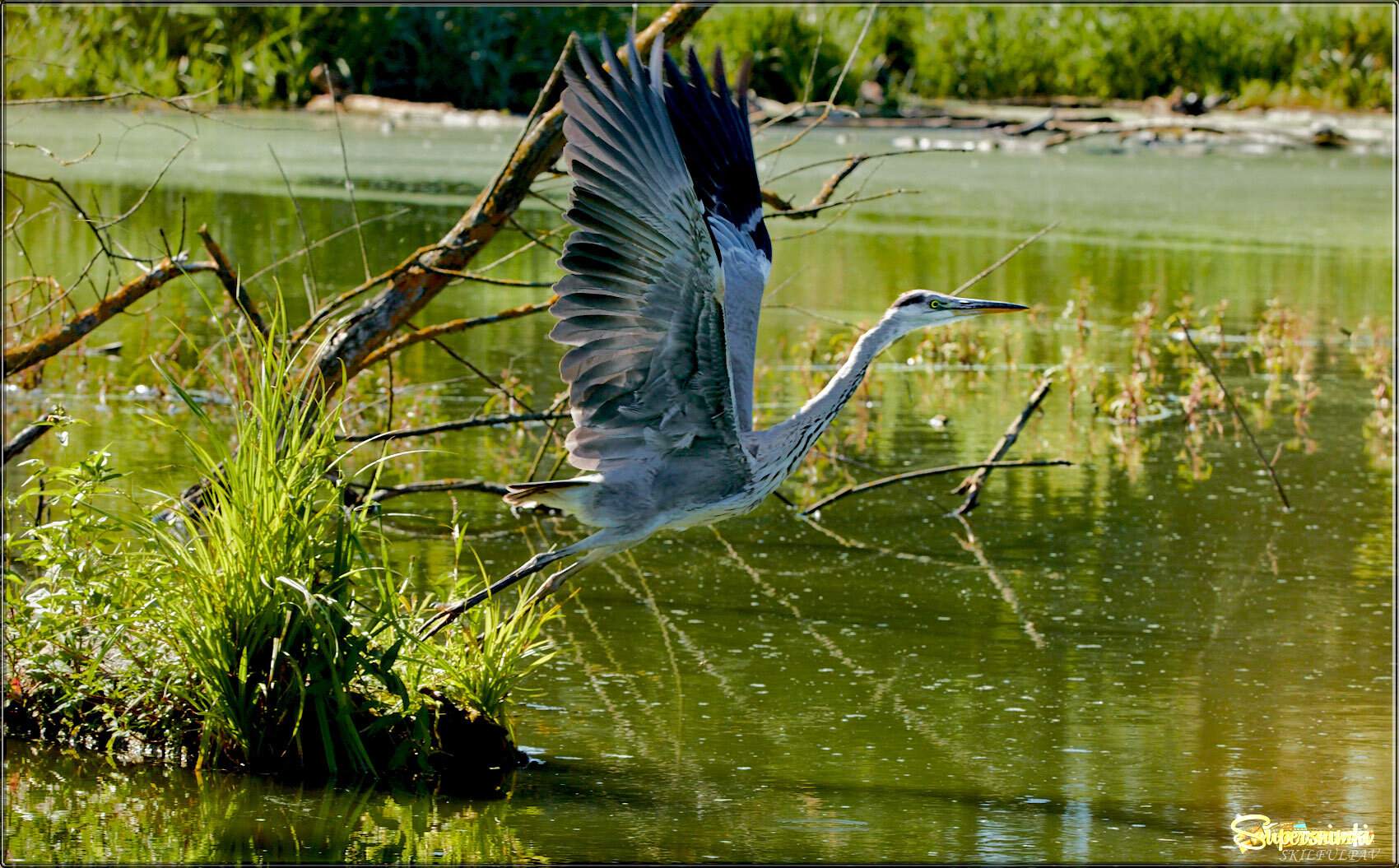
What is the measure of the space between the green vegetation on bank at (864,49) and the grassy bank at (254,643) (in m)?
21.3

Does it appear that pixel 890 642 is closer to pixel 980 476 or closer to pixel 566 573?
pixel 566 573

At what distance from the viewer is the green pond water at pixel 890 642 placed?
4.35 metres

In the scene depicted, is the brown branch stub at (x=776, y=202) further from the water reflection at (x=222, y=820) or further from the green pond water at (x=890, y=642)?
the water reflection at (x=222, y=820)

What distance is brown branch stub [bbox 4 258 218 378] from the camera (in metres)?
5.89

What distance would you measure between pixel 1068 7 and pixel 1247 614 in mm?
30179

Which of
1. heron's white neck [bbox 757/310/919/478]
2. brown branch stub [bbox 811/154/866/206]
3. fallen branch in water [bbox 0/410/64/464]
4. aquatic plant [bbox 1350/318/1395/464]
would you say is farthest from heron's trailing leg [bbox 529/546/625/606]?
aquatic plant [bbox 1350/318/1395/464]

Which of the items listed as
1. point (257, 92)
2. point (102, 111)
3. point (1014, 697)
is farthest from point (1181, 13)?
point (1014, 697)

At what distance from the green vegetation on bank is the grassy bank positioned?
838 inches

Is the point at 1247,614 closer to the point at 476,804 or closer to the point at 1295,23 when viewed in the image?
the point at 476,804

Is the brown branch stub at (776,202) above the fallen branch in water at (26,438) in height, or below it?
above

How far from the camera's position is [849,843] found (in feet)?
14.1

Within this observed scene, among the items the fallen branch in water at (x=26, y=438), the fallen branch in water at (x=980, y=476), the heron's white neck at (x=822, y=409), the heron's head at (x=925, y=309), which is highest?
the heron's head at (x=925, y=309)

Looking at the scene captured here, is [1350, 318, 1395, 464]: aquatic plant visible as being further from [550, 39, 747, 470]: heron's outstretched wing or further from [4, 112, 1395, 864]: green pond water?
[550, 39, 747, 470]: heron's outstretched wing

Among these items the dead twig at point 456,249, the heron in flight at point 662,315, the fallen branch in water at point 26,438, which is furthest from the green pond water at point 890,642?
the heron in flight at point 662,315
